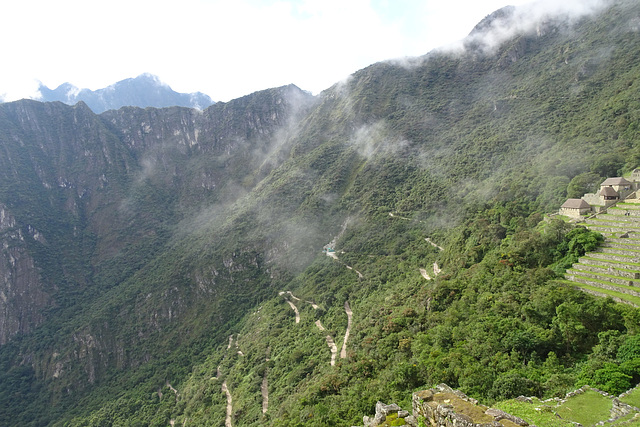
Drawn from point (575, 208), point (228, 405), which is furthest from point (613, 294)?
point (228, 405)

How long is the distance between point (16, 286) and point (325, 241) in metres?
120

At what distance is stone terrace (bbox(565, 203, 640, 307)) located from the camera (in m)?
25.6

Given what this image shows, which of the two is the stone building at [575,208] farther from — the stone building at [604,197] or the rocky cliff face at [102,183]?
the rocky cliff face at [102,183]

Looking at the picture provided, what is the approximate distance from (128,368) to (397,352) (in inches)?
3638

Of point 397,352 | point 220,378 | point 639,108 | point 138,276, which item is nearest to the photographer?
point 397,352

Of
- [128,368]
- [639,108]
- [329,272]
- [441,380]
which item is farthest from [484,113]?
[128,368]

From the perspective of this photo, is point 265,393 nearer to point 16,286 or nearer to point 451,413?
point 451,413

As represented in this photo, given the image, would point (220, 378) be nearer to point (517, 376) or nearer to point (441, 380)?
point (441, 380)

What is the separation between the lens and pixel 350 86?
495 feet

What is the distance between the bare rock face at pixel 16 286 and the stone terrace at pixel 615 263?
155860 millimetres

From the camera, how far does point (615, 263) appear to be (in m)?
28.2

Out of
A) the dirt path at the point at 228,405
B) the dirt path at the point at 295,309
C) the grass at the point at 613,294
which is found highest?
the grass at the point at 613,294

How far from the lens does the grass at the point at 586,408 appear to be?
545 inches

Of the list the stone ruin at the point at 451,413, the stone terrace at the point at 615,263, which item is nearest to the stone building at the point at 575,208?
the stone terrace at the point at 615,263
